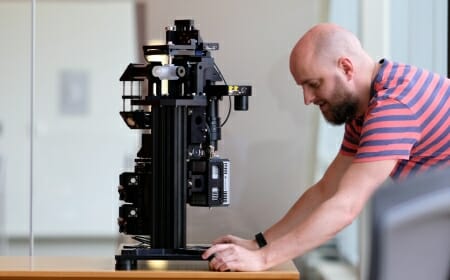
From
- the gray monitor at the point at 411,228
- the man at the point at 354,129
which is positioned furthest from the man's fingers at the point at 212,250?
the gray monitor at the point at 411,228

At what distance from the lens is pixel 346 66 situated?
2.57 metres

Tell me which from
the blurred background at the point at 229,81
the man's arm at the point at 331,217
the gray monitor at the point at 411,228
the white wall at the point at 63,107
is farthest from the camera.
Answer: the white wall at the point at 63,107

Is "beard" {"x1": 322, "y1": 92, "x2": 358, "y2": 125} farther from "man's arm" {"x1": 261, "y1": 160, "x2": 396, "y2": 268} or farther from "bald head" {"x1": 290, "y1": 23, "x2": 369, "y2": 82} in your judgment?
A: "man's arm" {"x1": 261, "y1": 160, "x2": 396, "y2": 268}

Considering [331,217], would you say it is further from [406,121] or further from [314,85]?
[314,85]

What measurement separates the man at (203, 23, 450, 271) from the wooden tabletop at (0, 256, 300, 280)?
0.14ft


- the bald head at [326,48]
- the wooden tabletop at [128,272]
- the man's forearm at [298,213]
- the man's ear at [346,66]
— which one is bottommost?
the wooden tabletop at [128,272]

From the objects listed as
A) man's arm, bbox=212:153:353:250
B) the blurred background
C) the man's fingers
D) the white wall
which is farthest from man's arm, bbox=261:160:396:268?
the white wall

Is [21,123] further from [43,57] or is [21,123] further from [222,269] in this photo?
[222,269]

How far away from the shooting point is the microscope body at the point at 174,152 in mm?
2564

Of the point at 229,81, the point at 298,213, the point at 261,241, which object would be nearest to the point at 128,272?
the point at 261,241

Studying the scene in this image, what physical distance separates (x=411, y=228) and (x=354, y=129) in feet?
6.54

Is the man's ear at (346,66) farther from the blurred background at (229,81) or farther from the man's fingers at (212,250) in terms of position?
the blurred background at (229,81)

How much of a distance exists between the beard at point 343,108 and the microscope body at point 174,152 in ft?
0.91

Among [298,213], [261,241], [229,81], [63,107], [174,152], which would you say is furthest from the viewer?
[63,107]
